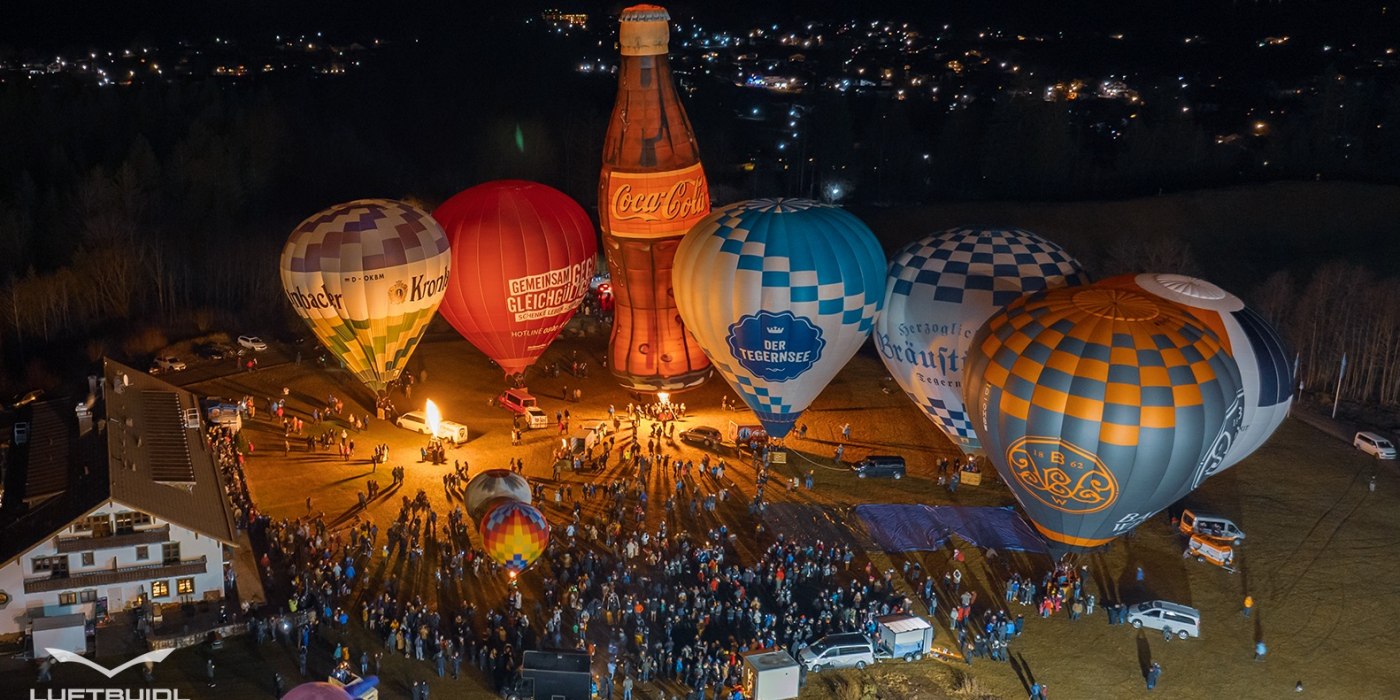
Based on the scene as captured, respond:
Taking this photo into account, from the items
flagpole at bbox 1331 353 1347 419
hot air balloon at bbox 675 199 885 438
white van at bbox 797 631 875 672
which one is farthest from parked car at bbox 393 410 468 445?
flagpole at bbox 1331 353 1347 419

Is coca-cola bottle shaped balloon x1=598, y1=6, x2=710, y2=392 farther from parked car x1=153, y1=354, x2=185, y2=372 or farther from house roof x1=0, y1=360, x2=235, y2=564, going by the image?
parked car x1=153, y1=354, x2=185, y2=372

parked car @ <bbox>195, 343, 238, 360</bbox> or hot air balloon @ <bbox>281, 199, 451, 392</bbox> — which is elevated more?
hot air balloon @ <bbox>281, 199, 451, 392</bbox>

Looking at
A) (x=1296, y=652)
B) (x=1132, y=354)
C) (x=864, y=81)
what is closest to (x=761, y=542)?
(x=1132, y=354)

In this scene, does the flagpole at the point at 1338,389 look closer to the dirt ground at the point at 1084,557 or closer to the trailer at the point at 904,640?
the dirt ground at the point at 1084,557

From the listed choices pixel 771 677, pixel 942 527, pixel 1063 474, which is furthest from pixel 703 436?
pixel 771 677

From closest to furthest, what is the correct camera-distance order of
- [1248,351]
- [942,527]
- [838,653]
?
[838,653], [1248,351], [942,527]

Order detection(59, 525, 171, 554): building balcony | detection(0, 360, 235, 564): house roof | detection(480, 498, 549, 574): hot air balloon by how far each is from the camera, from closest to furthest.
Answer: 1. detection(59, 525, 171, 554): building balcony
2. detection(0, 360, 235, 564): house roof
3. detection(480, 498, 549, 574): hot air balloon

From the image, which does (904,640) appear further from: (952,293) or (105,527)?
(105,527)
